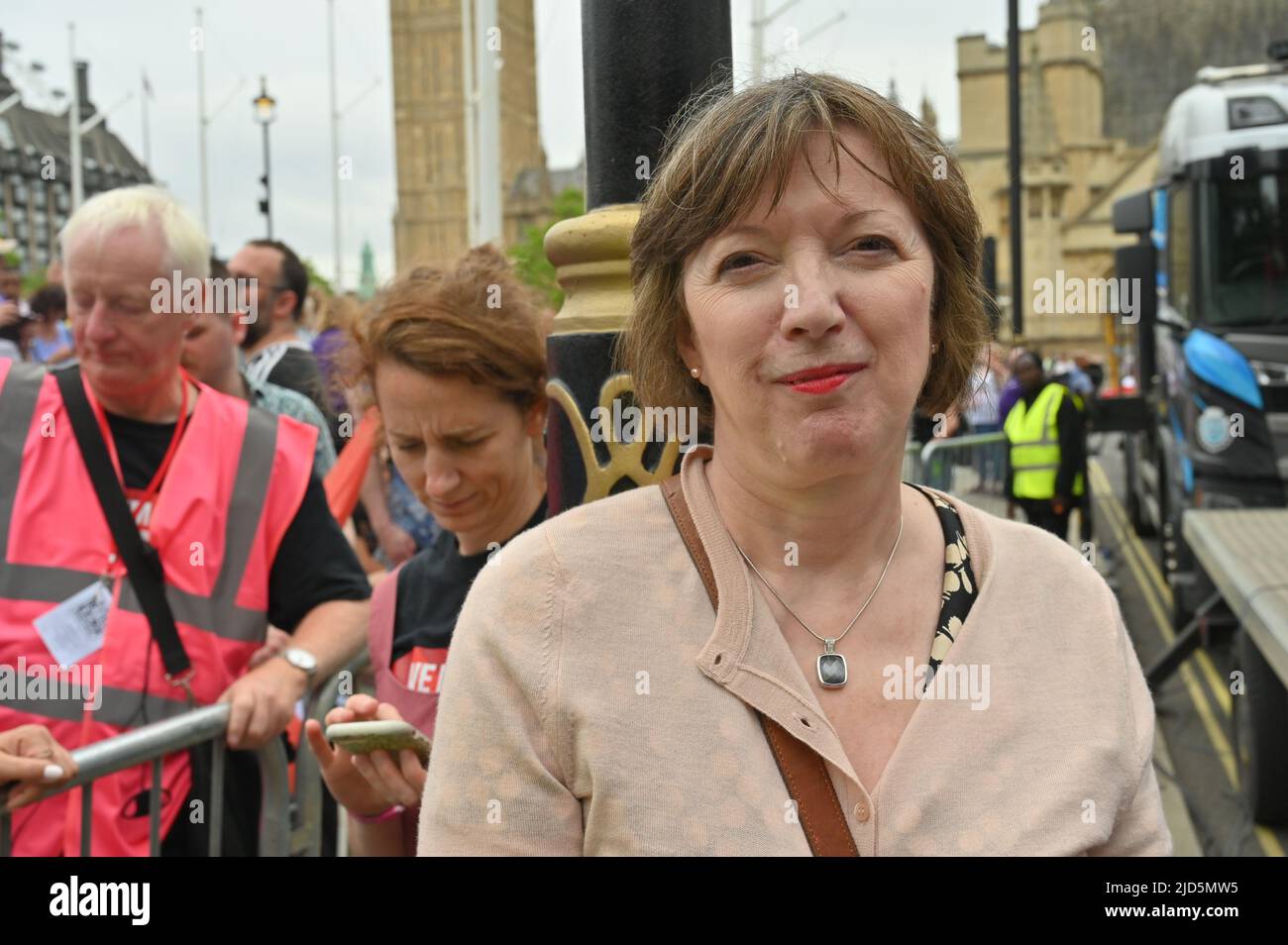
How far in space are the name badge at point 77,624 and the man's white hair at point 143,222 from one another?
31.6 inches

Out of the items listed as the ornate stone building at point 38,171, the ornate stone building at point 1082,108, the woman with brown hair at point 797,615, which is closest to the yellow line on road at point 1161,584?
the woman with brown hair at point 797,615

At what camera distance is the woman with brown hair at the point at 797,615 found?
1.70 m

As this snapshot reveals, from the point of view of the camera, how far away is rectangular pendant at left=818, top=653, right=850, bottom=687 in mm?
1821

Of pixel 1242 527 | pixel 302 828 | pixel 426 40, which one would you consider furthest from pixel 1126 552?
pixel 426 40

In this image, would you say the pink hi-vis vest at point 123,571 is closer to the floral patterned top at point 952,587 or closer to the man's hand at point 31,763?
the man's hand at point 31,763

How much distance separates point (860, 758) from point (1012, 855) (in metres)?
0.21

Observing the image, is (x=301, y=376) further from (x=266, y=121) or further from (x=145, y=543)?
(x=266, y=121)

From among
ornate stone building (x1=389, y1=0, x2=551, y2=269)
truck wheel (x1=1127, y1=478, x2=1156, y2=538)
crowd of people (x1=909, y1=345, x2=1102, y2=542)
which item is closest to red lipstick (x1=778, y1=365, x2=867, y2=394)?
crowd of people (x1=909, y1=345, x2=1102, y2=542)

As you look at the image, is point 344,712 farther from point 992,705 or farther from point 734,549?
point 992,705

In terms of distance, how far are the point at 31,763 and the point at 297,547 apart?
0.82 metres

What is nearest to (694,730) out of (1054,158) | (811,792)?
(811,792)

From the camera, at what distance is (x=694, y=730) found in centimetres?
170

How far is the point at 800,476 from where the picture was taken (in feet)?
6.01

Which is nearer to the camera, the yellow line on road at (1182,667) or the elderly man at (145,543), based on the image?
the elderly man at (145,543)
